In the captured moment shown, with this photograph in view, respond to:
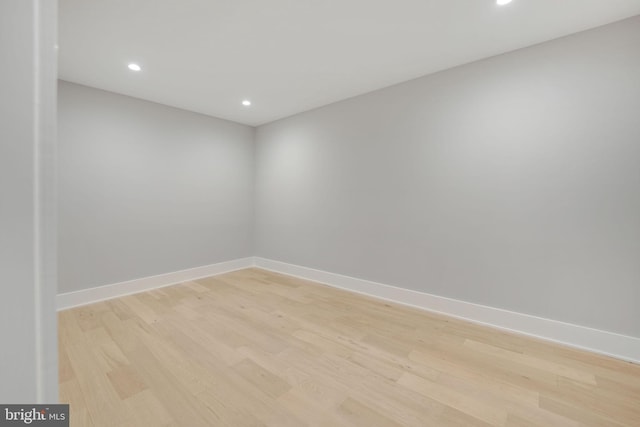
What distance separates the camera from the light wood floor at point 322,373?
1.39 m

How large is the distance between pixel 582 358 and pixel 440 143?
6.71 ft

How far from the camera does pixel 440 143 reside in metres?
2.60

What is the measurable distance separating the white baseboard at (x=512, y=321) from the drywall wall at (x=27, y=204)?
2.81 m

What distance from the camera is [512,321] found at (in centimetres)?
226

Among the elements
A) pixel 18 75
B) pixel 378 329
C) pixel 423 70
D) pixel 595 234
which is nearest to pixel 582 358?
pixel 595 234

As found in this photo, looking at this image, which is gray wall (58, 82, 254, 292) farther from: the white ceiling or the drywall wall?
the drywall wall

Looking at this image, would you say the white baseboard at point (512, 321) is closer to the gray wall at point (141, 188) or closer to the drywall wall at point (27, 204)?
the gray wall at point (141, 188)

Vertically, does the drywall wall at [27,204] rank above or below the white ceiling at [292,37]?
below

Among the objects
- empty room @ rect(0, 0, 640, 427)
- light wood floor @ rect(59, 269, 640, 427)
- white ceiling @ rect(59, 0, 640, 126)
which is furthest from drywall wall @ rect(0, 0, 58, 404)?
white ceiling @ rect(59, 0, 640, 126)

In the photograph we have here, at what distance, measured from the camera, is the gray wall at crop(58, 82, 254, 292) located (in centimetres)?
278

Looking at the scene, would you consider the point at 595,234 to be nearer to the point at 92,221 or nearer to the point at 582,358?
the point at 582,358

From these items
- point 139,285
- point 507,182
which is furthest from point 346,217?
point 139,285

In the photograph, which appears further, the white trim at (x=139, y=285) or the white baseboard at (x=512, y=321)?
the white trim at (x=139, y=285)

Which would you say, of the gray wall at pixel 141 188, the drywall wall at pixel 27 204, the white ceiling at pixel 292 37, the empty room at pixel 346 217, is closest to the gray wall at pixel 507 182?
the empty room at pixel 346 217
